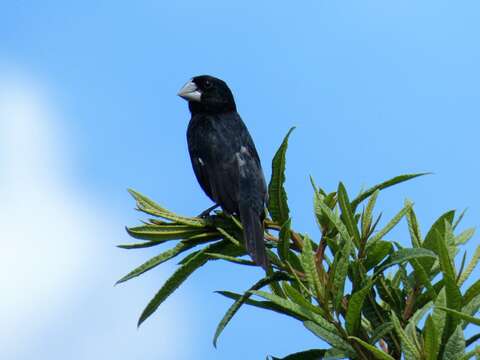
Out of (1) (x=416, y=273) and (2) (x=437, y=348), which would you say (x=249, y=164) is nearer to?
(1) (x=416, y=273)

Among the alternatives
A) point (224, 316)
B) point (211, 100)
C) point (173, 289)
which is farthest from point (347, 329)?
point (211, 100)

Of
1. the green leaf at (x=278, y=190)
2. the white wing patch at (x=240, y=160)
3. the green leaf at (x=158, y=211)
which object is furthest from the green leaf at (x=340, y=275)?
the white wing patch at (x=240, y=160)

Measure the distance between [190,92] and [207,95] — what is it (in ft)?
0.48

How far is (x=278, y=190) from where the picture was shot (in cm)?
296

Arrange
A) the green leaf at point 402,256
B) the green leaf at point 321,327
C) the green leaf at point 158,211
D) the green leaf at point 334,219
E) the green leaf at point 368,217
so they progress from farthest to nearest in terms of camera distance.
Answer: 1. the green leaf at point 158,211
2. the green leaf at point 368,217
3. the green leaf at point 334,219
4. the green leaf at point 402,256
5. the green leaf at point 321,327

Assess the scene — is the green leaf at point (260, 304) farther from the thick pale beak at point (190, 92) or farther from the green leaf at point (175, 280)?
the thick pale beak at point (190, 92)

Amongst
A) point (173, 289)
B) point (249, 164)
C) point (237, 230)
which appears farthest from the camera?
point (249, 164)

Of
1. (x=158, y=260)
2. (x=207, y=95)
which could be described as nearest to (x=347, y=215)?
(x=158, y=260)

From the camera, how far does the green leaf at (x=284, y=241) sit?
2.67 metres

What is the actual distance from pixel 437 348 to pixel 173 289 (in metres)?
1.05

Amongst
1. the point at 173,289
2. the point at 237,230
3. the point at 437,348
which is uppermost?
the point at 237,230

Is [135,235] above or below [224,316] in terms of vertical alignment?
above

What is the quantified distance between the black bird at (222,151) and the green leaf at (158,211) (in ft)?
1.78

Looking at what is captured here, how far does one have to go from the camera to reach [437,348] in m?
2.13
